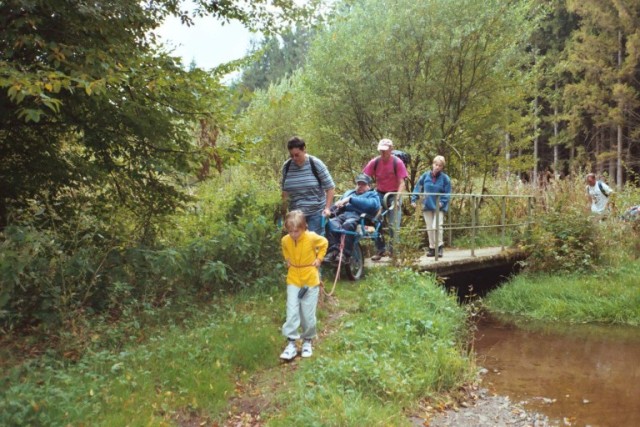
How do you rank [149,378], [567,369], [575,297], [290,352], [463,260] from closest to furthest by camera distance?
1. [149,378]
2. [290,352]
3. [567,369]
4. [575,297]
5. [463,260]

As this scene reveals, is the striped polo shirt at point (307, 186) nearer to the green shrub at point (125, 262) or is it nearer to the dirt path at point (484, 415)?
the green shrub at point (125, 262)

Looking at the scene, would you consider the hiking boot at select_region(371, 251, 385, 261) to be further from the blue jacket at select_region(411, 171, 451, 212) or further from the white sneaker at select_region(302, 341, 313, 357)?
the white sneaker at select_region(302, 341, 313, 357)

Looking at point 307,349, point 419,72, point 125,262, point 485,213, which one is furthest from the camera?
point 485,213

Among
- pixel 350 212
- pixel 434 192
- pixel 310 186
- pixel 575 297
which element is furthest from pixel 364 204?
pixel 575 297

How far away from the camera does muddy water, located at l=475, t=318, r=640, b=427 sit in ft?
16.4

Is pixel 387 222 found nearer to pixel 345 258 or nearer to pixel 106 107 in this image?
pixel 345 258

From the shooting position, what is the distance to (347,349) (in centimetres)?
530

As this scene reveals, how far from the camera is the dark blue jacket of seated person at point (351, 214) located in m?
7.36

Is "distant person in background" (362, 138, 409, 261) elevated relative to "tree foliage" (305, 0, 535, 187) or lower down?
lower down

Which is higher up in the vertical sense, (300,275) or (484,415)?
(300,275)

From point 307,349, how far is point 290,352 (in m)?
0.20

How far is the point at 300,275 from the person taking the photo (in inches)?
206

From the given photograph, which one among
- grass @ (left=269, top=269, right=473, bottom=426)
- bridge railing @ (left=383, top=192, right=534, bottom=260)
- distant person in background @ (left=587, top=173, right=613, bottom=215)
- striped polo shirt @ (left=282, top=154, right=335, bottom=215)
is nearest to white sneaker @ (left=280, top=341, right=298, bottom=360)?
grass @ (left=269, top=269, right=473, bottom=426)

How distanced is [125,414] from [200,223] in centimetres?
400
